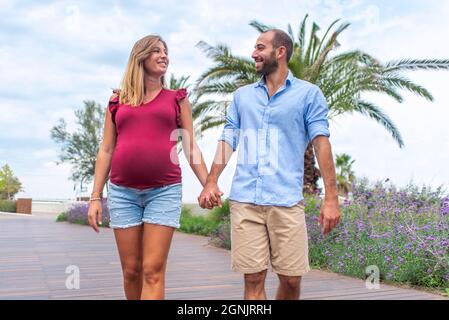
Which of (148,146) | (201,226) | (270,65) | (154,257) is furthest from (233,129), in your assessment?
(201,226)

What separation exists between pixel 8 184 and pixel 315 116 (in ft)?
195

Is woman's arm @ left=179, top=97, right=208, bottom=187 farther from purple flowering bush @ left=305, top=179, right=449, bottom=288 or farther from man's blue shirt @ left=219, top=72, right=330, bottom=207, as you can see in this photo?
purple flowering bush @ left=305, top=179, right=449, bottom=288

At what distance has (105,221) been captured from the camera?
→ 18.6 metres

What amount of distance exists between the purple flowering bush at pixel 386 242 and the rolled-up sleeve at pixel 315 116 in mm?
3785

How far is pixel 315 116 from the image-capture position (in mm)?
3432

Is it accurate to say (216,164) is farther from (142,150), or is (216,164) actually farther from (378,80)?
(378,80)

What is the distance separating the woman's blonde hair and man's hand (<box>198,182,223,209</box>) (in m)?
0.65

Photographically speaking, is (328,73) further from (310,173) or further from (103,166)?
(103,166)

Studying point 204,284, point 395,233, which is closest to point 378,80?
point 395,233

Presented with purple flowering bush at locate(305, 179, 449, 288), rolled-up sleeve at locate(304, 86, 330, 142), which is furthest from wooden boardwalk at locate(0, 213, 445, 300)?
rolled-up sleeve at locate(304, 86, 330, 142)

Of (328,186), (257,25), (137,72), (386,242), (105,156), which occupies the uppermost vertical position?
(257,25)

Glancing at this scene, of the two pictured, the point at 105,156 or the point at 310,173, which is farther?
the point at 310,173

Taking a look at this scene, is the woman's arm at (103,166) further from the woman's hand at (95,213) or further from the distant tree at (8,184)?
the distant tree at (8,184)
